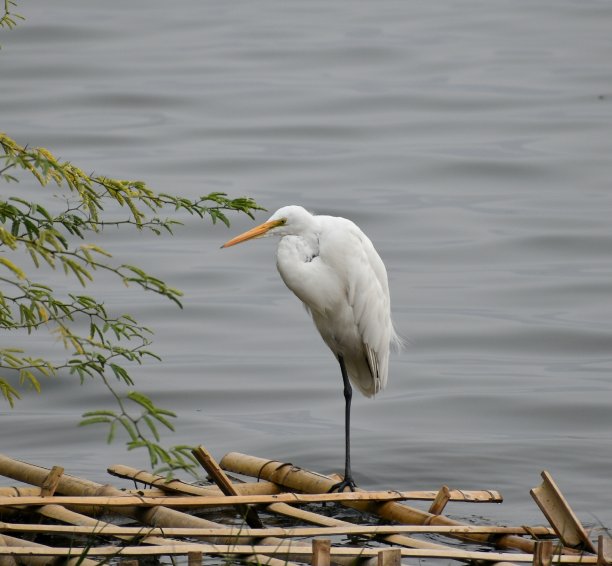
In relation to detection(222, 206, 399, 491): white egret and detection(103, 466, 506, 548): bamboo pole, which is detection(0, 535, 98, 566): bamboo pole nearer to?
detection(103, 466, 506, 548): bamboo pole

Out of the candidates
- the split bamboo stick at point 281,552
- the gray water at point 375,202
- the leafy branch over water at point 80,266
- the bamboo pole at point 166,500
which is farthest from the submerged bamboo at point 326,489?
the gray water at point 375,202

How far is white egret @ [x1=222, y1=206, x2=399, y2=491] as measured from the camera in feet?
21.4

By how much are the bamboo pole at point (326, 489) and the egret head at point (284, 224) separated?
1.01 meters

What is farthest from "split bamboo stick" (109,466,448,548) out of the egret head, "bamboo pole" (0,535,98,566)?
the egret head

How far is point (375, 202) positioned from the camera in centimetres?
1508

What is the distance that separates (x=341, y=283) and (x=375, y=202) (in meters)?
8.31

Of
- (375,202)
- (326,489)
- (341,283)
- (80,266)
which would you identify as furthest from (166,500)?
(375,202)

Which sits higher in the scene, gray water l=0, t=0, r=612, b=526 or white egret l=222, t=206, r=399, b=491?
gray water l=0, t=0, r=612, b=526

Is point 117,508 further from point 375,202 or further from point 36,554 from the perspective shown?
point 375,202

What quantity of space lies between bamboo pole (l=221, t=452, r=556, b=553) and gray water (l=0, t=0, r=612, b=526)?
1.28m

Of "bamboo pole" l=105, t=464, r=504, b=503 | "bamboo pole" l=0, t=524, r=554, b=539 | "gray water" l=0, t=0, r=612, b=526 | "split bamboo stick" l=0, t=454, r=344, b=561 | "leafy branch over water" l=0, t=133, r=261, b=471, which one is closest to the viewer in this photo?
"leafy branch over water" l=0, t=133, r=261, b=471

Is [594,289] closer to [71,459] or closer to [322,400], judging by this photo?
[322,400]

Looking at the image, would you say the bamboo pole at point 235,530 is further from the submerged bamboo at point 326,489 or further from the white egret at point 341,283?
the white egret at point 341,283

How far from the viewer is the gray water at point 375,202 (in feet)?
29.1
